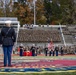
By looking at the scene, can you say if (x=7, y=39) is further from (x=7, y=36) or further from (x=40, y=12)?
(x=40, y=12)

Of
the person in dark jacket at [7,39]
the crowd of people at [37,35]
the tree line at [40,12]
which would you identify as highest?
the tree line at [40,12]

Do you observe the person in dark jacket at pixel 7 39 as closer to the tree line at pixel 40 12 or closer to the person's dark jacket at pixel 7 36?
the person's dark jacket at pixel 7 36

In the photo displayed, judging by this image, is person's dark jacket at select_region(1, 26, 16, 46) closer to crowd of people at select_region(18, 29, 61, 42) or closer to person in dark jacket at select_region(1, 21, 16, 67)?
person in dark jacket at select_region(1, 21, 16, 67)

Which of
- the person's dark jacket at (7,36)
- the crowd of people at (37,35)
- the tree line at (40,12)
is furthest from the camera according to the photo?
the tree line at (40,12)

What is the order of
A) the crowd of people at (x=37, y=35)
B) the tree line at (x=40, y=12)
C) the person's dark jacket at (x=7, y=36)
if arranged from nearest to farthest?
the person's dark jacket at (x=7, y=36), the crowd of people at (x=37, y=35), the tree line at (x=40, y=12)

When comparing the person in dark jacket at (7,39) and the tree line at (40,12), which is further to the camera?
the tree line at (40,12)

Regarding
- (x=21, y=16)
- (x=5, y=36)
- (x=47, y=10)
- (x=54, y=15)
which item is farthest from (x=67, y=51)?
(x=47, y=10)

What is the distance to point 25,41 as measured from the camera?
52000mm

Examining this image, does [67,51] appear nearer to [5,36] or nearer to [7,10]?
[5,36]

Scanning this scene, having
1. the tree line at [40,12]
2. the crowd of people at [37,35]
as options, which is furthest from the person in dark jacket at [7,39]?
the tree line at [40,12]

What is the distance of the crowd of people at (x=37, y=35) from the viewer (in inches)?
2061

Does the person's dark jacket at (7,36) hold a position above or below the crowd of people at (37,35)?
below

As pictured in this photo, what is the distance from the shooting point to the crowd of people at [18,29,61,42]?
52.3 metres

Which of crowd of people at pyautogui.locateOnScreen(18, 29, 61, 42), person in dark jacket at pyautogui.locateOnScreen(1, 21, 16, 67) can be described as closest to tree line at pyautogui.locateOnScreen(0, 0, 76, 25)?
crowd of people at pyautogui.locateOnScreen(18, 29, 61, 42)
